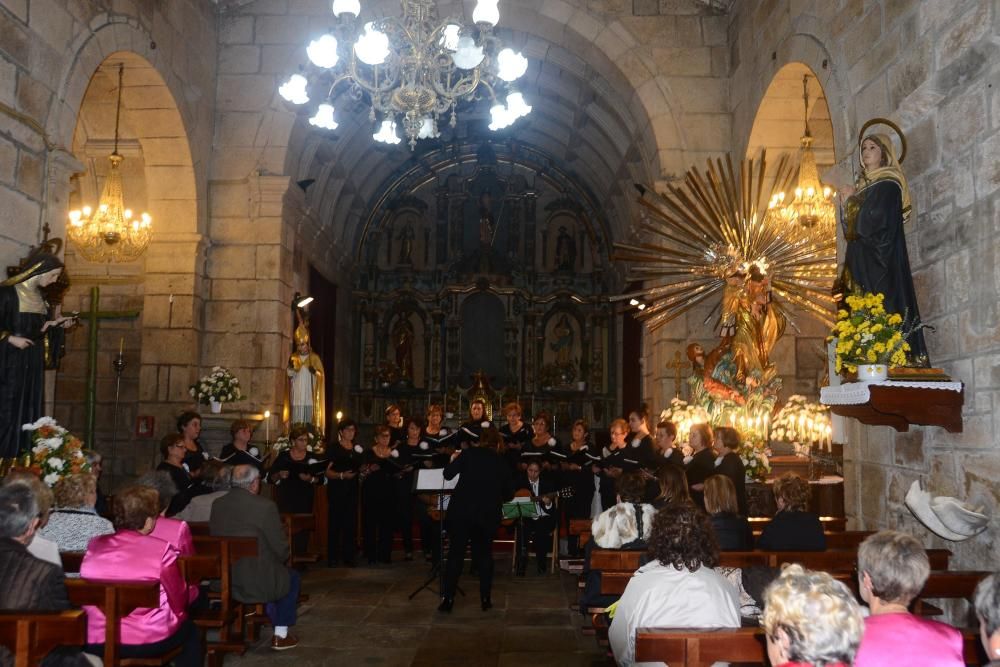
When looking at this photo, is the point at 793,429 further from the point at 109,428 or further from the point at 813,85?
the point at 109,428

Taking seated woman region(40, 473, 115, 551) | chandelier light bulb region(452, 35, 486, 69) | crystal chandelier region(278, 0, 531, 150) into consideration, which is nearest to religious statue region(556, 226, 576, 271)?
crystal chandelier region(278, 0, 531, 150)

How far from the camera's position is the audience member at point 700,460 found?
7.01m

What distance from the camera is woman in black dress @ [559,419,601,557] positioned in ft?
29.8

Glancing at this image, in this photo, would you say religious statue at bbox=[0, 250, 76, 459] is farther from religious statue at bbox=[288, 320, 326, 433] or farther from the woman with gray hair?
the woman with gray hair

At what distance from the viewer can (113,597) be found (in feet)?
Answer: 11.3

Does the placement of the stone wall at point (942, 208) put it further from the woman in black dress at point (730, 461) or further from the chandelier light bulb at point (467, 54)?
the chandelier light bulb at point (467, 54)

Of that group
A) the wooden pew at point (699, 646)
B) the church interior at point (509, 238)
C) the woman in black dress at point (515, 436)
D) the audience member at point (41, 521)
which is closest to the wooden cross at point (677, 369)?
the church interior at point (509, 238)

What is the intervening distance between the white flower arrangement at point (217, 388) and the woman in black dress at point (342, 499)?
1.43m

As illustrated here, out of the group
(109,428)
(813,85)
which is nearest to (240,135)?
(109,428)

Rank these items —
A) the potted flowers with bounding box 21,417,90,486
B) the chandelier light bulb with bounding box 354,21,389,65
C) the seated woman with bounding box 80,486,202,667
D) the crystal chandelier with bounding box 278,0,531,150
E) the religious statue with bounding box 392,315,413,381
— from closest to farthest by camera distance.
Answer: the seated woman with bounding box 80,486,202,667, the chandelier light bulb with bounding box 354,21,389,65, the crystal chandelier with bounding box 278,0,531,150, the potted flowers with bounding box 21,417,90,486, the religious statue with bounding box 392,315,413,381

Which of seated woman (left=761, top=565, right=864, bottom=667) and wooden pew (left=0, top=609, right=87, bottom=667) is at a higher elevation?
seated woman (left=761, top=565, right=864, bottom=667)

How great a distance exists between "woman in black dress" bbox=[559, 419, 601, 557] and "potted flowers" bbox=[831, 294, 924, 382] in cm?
426

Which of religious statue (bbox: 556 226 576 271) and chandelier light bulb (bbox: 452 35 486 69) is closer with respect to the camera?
chandelier light bulb (bbox: 452 35 486 69)

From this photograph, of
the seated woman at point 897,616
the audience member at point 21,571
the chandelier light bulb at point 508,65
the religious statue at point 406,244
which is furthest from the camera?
the religious statue at point 406,244
